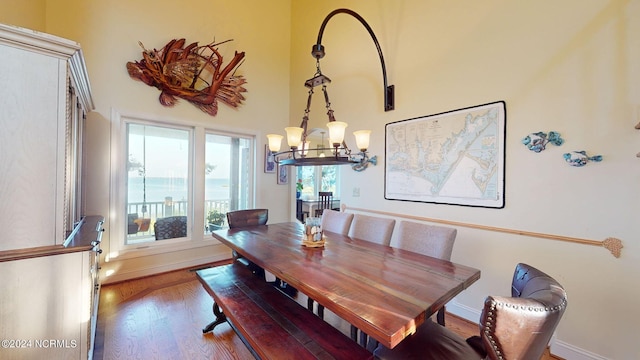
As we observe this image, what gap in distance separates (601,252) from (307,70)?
14.5 ft

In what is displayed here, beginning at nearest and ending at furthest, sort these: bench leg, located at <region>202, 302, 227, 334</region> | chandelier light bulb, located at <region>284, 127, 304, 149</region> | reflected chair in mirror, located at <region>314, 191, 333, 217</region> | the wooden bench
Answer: the wooden bench
chandelier light bulb, located at <region>284, 127, 304, 149</region>
bench leg, located at <region>202, 302, 227, 334</region>
reflected chair in mirror, located at <region>314, 191, 333, 217</region>

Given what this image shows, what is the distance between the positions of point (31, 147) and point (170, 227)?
8.38 feet

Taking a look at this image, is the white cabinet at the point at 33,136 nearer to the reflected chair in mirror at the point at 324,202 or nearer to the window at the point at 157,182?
the window at the point at 157,182

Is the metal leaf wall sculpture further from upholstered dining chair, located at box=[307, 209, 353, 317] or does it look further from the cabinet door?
upholstered dining chair, located at box=[307, 209, 353, 317]

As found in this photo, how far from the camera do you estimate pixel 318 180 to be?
743cm

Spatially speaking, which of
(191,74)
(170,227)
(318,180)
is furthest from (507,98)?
(318,180)

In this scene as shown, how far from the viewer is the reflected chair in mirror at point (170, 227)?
3633mm

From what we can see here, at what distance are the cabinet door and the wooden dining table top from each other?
1.21m

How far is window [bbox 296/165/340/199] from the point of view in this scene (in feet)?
24.1

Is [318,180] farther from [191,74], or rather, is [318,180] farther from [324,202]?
[191,74]

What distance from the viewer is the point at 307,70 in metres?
4.52

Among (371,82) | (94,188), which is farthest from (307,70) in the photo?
(94,188)

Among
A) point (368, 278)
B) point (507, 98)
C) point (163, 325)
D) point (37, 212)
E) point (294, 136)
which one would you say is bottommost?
point (163, 325)

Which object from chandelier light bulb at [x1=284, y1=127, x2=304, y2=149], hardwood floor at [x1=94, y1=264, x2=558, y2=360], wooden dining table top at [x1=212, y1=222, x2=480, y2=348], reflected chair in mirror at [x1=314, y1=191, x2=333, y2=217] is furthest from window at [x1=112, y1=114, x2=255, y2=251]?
chandelier light bulb at [x1=284, y1=127, x2=304, y2=149]
